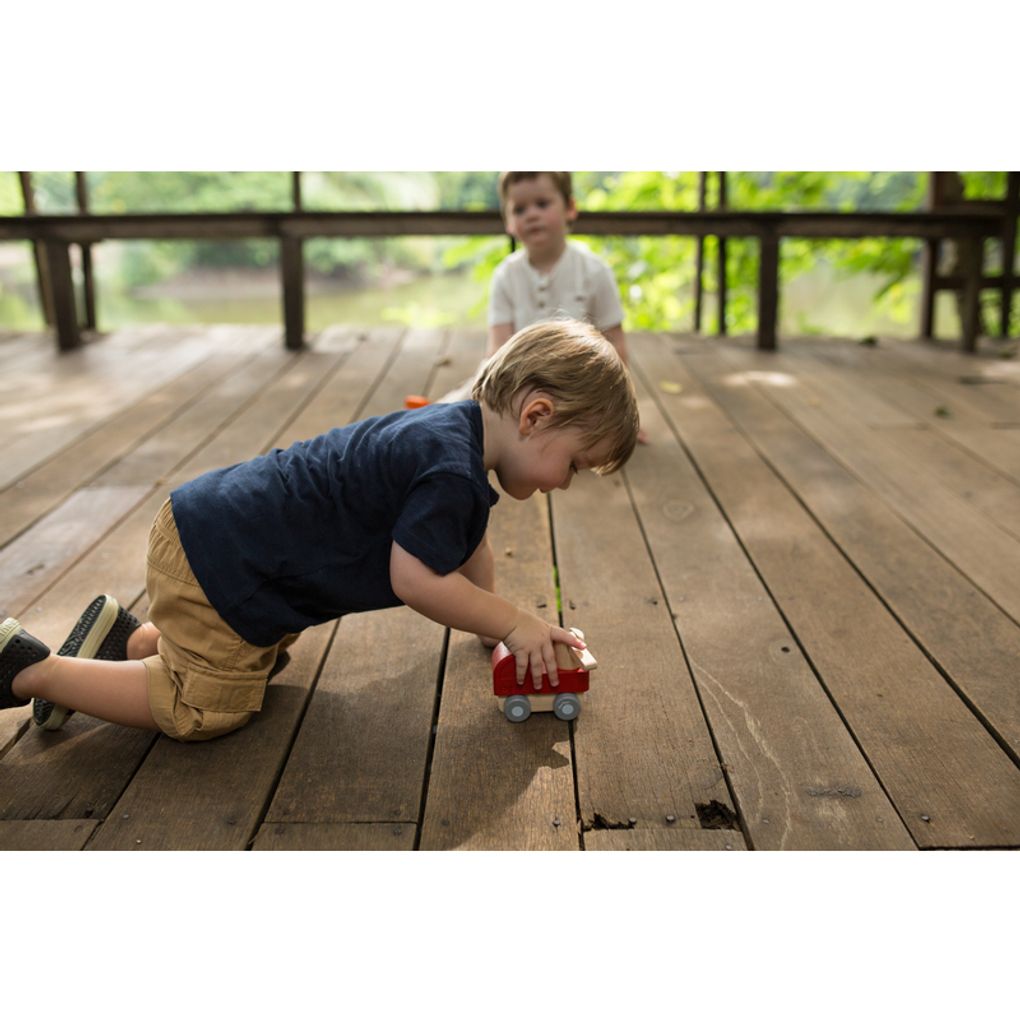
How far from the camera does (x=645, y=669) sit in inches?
78.0

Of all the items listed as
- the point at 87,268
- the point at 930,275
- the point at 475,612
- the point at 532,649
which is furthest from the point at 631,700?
the point at 87,268

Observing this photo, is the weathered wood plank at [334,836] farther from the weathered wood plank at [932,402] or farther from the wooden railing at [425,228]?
the wooden railing at [425,228]

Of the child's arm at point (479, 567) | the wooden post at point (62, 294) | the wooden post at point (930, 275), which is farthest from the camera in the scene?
the wooden post at point (930, 275)

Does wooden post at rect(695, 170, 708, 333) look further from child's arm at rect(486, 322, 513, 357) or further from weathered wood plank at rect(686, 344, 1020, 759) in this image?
weathered wood plank at rect(686, 344, 1020, 759)

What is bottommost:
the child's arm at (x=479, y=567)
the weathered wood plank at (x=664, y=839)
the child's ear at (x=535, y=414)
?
the weathered wood plank at (x=664, y=839)

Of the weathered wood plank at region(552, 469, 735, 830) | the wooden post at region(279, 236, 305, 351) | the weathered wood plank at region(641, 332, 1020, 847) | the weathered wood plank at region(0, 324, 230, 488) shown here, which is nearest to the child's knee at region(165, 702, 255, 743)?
the weathered wood plank at region(552, 469, 735, 830)

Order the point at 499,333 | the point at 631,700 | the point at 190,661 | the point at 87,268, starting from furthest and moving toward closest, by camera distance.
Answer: the point at 87,268 < the point at 499,333 < the point at 631,700 < the point at 190,661

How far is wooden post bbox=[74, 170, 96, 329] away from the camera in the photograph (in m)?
5.73

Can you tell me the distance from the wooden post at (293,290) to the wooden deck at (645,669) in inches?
60.5

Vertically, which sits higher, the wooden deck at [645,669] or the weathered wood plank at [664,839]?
the wooden deck at [645,669]

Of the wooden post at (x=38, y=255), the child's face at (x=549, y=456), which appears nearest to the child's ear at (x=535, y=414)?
the child's face at (x=549, y=456)

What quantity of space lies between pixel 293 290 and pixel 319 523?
373cm

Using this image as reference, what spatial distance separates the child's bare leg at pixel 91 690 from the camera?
174cm

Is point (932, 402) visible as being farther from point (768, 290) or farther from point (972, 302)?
point (972, 302)
